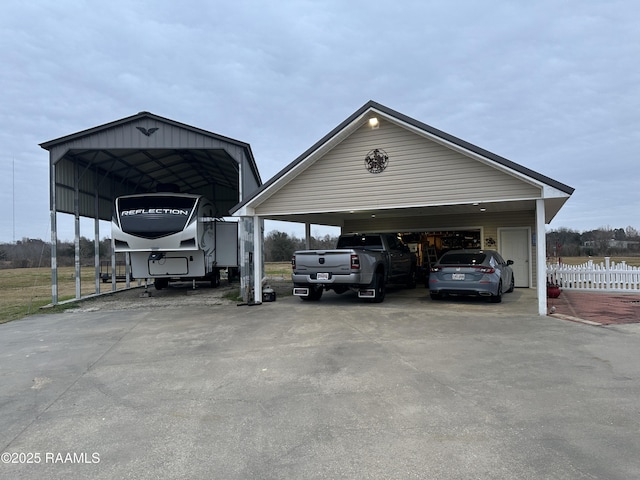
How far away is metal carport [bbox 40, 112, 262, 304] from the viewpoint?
40.1 ft

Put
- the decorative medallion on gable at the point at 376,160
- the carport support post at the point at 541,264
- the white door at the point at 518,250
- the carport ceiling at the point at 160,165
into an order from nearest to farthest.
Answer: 1. the carport support post at the point at 541,264
2. the decorative medallion on gable at the point at 376,160
3. the carport ceiling at the point at 160,165
4. the white door at the point at 518,250

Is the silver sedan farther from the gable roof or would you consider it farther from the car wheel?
the gable roof

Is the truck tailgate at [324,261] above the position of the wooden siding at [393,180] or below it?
below

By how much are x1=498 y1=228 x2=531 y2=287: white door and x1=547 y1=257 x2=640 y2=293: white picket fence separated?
812 millimetres

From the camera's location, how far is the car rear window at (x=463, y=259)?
34.6 feet

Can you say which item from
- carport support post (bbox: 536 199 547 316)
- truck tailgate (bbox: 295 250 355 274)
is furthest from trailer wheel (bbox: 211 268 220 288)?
carport support post (bbox: 536 199 547 316)

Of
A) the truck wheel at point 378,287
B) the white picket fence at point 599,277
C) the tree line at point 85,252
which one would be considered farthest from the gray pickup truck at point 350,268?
the tree line at point 85,252

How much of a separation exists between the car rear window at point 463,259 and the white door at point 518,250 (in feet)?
16.7

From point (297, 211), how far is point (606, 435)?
914cm

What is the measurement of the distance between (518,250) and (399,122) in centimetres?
797

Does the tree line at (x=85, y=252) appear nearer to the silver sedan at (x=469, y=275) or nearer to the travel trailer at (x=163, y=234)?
the travel trailer at (x=163, y=234)

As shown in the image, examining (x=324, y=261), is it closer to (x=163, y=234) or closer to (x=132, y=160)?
(x=163, y=234)

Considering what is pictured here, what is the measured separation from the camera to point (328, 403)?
13.3 ft

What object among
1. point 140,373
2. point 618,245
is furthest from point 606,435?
point 618,245
